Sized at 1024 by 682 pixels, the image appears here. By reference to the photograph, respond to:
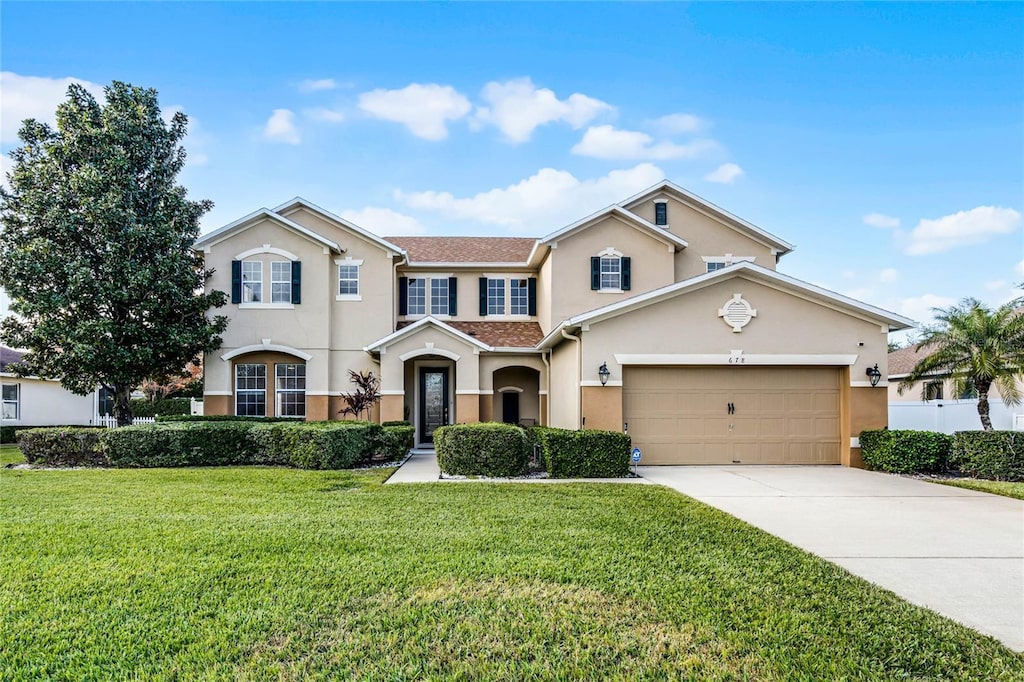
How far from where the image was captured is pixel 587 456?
11.6 meters

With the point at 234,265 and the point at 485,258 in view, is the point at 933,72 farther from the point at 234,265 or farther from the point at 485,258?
the point at 234,265

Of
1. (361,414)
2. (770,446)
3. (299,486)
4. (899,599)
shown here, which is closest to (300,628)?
(899,599)

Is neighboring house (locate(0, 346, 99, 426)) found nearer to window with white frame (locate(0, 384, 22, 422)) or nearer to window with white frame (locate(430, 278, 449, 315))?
window with white frame (locate(0, 384, 22, 422))

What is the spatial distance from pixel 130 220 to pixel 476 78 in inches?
403

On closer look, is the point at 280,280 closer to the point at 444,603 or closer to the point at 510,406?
the point at 510,406

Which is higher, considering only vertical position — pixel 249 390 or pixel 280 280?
pixel 280 280

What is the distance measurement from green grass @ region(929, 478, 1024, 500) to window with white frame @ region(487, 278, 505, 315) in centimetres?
1268

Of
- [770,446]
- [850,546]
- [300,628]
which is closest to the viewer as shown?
[300,628]

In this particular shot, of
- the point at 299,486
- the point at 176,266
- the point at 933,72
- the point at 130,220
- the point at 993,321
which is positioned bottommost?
the point at 299,486

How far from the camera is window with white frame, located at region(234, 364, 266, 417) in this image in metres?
18.1

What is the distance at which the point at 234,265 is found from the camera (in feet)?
59.2

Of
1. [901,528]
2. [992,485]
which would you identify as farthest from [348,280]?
[992,485]

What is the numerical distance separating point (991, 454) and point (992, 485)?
1.16 meters

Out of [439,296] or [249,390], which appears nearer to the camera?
[249,390]
